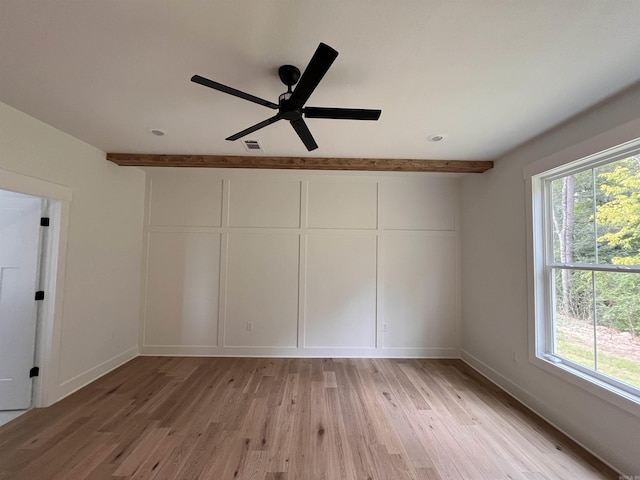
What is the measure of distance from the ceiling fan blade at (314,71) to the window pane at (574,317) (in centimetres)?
265

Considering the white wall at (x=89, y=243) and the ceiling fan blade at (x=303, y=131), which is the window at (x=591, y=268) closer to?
the ceiling fan blade at (x=303, y=131)

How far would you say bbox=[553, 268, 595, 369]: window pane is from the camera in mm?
2295

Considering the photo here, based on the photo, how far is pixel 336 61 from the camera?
1.65 m

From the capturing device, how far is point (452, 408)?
2711 millimetres

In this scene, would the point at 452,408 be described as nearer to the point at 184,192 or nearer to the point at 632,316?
the point at 632,316

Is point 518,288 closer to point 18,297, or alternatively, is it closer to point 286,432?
point 286,432

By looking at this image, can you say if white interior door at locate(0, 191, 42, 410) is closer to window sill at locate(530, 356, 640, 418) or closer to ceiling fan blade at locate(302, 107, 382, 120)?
ceiling fan blade at locate(302, 107, 382, 120)

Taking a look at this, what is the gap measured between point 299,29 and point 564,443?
11.5 ft

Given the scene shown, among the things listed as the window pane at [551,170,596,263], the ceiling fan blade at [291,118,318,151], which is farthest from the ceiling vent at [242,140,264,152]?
the window pane at [551,170,596,263]

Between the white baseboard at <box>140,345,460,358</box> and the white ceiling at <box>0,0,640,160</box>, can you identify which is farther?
the white baseboard at <box>140,345,460,358</box>

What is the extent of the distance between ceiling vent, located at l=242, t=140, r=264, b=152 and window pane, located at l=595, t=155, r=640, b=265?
3049 millimetres

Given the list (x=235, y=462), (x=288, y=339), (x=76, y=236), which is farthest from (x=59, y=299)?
(x=288, y=339)

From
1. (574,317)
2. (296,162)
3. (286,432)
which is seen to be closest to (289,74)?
(296,162)

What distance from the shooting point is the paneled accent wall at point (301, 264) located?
4008mm
